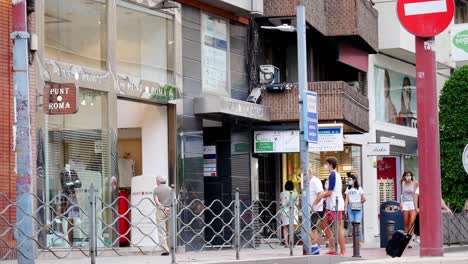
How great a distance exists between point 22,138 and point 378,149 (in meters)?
24.5

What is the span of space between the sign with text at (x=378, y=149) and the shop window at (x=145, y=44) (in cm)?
1300

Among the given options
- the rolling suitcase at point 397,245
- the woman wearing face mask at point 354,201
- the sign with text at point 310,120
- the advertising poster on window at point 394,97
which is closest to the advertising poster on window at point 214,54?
the woman wearing face mask at point 354,201

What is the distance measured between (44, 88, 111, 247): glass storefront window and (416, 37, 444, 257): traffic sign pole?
765 cm

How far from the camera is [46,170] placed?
799 inches

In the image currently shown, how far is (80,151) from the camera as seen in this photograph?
850 inches

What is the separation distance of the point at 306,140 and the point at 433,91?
24.3 ft

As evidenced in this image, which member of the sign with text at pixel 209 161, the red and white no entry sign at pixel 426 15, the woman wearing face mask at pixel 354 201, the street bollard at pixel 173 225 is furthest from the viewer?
the sign with text at pixel 209 161

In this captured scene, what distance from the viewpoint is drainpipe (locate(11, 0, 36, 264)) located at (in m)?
13.3

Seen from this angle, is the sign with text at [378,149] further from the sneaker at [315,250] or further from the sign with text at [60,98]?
the sign with text at [60,98]

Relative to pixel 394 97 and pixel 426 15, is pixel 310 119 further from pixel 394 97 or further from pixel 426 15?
pixel 394 97

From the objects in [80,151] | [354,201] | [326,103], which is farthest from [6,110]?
[326,103]

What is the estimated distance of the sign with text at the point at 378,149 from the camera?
36500 mm

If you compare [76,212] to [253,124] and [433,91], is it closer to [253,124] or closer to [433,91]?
[433,91]

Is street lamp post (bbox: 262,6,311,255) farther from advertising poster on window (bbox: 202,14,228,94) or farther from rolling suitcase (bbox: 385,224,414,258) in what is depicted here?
advertising poster on window (bbox: 202,14,228,94)
